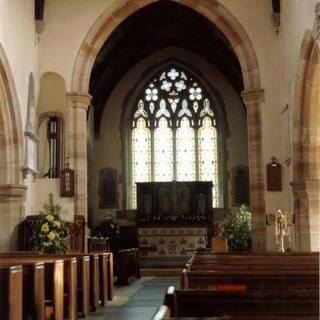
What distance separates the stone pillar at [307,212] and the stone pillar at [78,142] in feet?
14.6

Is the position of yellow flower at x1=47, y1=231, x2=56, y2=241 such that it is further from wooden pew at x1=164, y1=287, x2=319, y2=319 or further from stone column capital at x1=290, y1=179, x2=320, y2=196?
wooden pew at x1=164, y1=287, x2=319, y2=319

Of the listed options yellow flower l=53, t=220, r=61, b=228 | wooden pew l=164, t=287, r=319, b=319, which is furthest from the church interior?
yellow flower l=53, t=220, r=61, b=228

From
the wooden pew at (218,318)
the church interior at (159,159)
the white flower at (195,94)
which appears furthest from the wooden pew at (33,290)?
the white flower at (195,94)

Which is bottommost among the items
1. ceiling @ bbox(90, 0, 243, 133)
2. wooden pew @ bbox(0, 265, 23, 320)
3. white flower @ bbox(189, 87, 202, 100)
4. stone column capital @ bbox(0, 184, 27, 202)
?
wooden pew @ bbox(0, 265, 23, 320)

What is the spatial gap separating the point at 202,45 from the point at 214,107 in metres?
2.12

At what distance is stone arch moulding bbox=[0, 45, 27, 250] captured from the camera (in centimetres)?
1181

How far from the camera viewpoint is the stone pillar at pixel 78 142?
43.9 feet

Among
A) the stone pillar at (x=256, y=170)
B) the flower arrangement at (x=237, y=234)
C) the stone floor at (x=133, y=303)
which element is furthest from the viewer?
the flower arrangement at (x=237, y=234)

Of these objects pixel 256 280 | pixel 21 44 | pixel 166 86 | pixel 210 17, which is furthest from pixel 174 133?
pixel 256 280

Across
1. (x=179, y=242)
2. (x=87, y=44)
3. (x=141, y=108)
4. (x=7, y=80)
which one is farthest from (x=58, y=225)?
(x=141, y=108)

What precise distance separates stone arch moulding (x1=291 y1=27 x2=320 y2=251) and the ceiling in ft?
Answer: 19.2

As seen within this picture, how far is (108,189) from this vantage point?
20.4m

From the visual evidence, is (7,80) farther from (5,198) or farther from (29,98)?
(5,198)

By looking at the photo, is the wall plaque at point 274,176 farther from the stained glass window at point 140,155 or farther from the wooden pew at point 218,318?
the wooden pew at point 218,318
